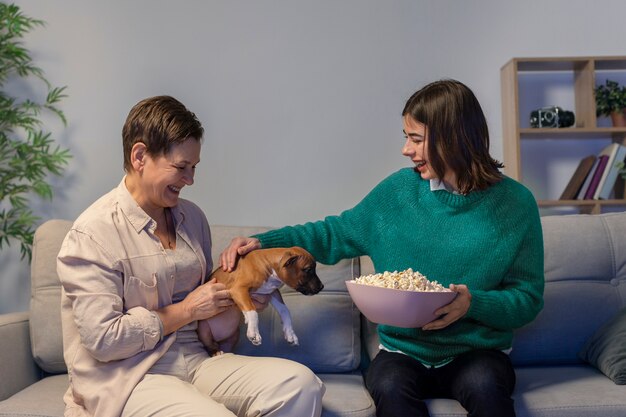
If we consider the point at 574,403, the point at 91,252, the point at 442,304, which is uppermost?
the point at 91,252

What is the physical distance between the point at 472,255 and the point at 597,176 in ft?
5.44

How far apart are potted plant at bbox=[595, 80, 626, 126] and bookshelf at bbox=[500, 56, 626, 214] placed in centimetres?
5

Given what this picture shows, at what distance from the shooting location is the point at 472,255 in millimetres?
2148

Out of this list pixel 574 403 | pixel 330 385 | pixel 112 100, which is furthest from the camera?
A: pixel 112 100

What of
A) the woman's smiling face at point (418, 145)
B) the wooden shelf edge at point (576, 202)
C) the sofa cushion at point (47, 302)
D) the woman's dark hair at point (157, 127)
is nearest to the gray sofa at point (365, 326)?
the sofa cushion at point (47, 302)

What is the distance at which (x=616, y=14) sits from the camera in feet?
12.1

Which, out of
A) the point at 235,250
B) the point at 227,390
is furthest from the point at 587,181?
the point at 227,390

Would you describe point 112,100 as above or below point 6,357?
above

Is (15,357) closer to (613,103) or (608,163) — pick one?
(608,163)

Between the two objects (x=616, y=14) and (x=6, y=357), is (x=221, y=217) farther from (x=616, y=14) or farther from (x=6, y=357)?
(x=616, y=14)

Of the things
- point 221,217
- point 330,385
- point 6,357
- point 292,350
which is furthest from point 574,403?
point 221,217

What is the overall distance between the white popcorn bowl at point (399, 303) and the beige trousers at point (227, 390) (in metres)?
0.24

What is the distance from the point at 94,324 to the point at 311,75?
2012 mm

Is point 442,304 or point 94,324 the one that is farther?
point 442,304
